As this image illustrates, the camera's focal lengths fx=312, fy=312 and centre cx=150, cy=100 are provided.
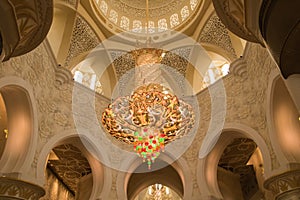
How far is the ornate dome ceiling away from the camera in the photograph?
1250 cm

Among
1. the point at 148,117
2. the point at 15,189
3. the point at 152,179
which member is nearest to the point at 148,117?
the point at 148,117

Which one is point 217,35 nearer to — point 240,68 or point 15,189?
point 240,68

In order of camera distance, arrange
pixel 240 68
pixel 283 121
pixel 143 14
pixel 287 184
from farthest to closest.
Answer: pixel 143 14, pixel 240 68, pixel 283 121, pixel 287 184

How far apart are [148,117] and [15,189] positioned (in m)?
3.63

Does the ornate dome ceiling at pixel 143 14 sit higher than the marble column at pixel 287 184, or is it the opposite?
the ornate dome ceiling at pixel 143 14

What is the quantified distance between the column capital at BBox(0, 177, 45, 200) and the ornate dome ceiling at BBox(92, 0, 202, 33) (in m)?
6.96

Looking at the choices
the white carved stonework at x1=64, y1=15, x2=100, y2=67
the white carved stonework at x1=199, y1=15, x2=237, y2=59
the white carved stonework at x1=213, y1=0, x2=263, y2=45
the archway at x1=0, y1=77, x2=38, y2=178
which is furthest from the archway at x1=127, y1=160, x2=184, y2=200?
the white carved stonework at x1=213, y1=0, x2=263, y2=45

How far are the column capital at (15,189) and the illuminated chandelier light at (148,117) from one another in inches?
96.2

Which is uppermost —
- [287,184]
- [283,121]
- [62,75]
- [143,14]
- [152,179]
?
[143,14]

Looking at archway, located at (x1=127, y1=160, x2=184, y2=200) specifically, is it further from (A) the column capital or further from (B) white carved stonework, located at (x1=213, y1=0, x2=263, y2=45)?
(B) white carved stonework, located at (x1=213, y1=0, x2=263, y2=45)

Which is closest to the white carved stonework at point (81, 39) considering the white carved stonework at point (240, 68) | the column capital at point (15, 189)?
the column capital at point (15, 189)

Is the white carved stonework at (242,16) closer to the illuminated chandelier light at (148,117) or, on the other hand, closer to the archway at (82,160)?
the illuminated chandelier light at (148,117)

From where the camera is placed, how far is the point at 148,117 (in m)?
7.73

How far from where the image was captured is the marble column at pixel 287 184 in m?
7.23
